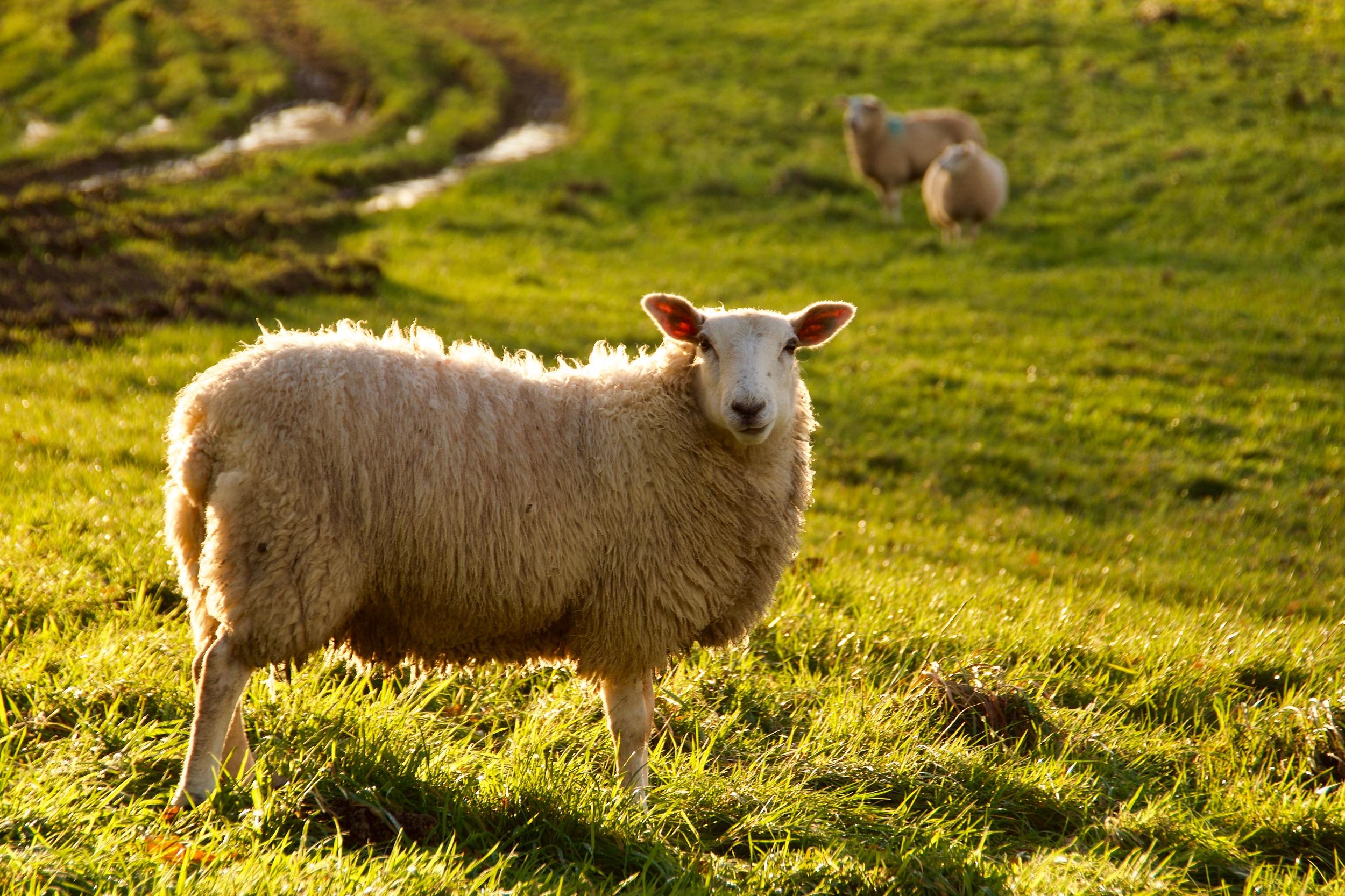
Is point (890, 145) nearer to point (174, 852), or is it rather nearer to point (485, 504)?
point (485, 504)

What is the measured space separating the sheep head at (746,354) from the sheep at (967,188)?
39.2 feet

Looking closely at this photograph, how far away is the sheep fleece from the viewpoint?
355 cm

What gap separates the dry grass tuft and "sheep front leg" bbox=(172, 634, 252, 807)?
2844 mm

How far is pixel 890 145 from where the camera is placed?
Result: 697 inches

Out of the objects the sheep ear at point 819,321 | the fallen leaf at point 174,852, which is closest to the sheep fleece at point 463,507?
the sheep ear at point 819,321

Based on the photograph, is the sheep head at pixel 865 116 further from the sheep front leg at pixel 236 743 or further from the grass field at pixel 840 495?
the sheep front leg at pixel 236 743

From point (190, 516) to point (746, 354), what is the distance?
2.19 meters

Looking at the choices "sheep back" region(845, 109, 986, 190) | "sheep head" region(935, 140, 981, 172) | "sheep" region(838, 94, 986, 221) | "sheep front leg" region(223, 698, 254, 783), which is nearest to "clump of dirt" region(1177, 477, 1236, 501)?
"sheep front leg" region(223, 698, 254, 783)

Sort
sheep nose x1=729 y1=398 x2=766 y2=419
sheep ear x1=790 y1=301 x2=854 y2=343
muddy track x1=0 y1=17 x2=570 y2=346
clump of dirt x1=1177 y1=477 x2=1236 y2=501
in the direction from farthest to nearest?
1. muddy track x1=0 y1=17 x2=570 y2=346
2. clump of dirt x1=1177 y1=477 x2=1236 y2=501
3. sheep ear x1=790 y1=301 x2=854 y2=343
4. sheep nose x1=729 y1=398 x2=766 y2=419

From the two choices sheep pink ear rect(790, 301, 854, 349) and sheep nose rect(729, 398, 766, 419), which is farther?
sheep pink ear rect(790, 301, 854, 349)

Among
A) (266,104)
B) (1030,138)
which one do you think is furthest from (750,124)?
(266,104)

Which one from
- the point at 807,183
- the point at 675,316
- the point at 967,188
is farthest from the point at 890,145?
the point at 675,316

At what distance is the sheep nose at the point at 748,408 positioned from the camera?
4027 millimetres

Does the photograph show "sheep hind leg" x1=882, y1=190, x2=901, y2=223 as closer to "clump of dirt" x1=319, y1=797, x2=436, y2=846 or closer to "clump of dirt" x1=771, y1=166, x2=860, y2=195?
"clump of dirt" x1=771, y1=166, x2=860, y2=195
